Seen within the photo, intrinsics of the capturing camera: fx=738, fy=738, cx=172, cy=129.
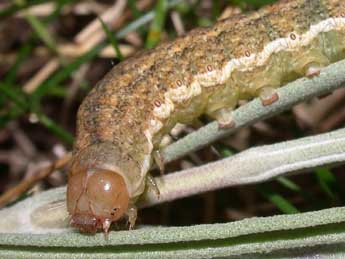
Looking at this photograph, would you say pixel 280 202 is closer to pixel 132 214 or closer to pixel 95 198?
pixel 132 214

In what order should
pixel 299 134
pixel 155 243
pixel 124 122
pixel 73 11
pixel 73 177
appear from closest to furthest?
1. pixel 155 243
2. pixel 73 177
3. pixel 124 122
4. pixel 299 134
5. pixel 73 11

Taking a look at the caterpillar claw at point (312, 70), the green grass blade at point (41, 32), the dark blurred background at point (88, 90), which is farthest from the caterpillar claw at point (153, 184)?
the green grass blade at point (41, 32)

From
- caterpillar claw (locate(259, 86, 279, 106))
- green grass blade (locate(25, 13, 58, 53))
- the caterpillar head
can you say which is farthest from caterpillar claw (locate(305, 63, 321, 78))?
Result: green grass blade (locate(25, 13, 58, 53))

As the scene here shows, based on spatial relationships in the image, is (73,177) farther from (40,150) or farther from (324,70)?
(40,150)

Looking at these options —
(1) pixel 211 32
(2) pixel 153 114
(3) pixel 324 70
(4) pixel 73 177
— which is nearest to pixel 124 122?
(2) pixel 153 114

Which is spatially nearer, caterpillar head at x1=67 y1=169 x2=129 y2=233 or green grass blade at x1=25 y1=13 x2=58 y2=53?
caterpillar head at x1=67 y1=169 x2=129 y2=233

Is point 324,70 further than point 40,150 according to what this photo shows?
No

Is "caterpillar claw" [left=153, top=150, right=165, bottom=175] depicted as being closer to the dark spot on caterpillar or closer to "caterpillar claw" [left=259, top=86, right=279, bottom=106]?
the dark spot on caterpillar
